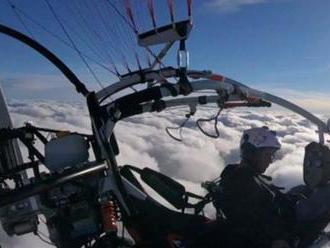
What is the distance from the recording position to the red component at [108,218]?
19.7 ft

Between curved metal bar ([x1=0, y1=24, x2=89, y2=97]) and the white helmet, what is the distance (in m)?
2.74

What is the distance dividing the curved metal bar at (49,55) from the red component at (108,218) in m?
1.46

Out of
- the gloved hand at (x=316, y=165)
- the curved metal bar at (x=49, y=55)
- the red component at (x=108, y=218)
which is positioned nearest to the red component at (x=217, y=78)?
the curved metal bar at (x=49, y=55)

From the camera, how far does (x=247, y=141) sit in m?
7.56

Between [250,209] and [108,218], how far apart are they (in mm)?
2114

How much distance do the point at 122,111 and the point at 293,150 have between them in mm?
117521

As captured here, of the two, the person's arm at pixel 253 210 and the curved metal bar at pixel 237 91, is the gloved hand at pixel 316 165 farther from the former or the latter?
the person's arm at pixel 253 210

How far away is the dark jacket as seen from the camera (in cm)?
683

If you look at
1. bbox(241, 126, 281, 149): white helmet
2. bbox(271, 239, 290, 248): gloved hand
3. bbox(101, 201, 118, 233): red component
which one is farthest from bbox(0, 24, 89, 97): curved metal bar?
bbox(271, 239, 290, 248): gloved hand

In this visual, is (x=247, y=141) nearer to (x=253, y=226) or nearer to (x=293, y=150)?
(x=253, y=226)

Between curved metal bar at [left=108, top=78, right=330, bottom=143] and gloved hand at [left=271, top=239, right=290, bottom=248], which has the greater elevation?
curved metal bar at [left=108, top=78, right=330, bottom=143]

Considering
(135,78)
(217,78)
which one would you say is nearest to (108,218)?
(135,78)

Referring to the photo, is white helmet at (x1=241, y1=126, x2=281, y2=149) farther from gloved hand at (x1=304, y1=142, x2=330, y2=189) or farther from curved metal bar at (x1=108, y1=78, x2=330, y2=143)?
gloved hand at (x1=304, y1=142, x2=330, y2=189)

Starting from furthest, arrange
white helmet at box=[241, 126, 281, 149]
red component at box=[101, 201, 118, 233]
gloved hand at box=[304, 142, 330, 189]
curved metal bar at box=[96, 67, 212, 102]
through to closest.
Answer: gloved hand at box=[304, 142, 330, 189] → white helmet at box=[241, 126, 281, 149] → curved metal bar at box=[96, 67, 212, 102] → red component at box=[101, 201, 118, 233]
